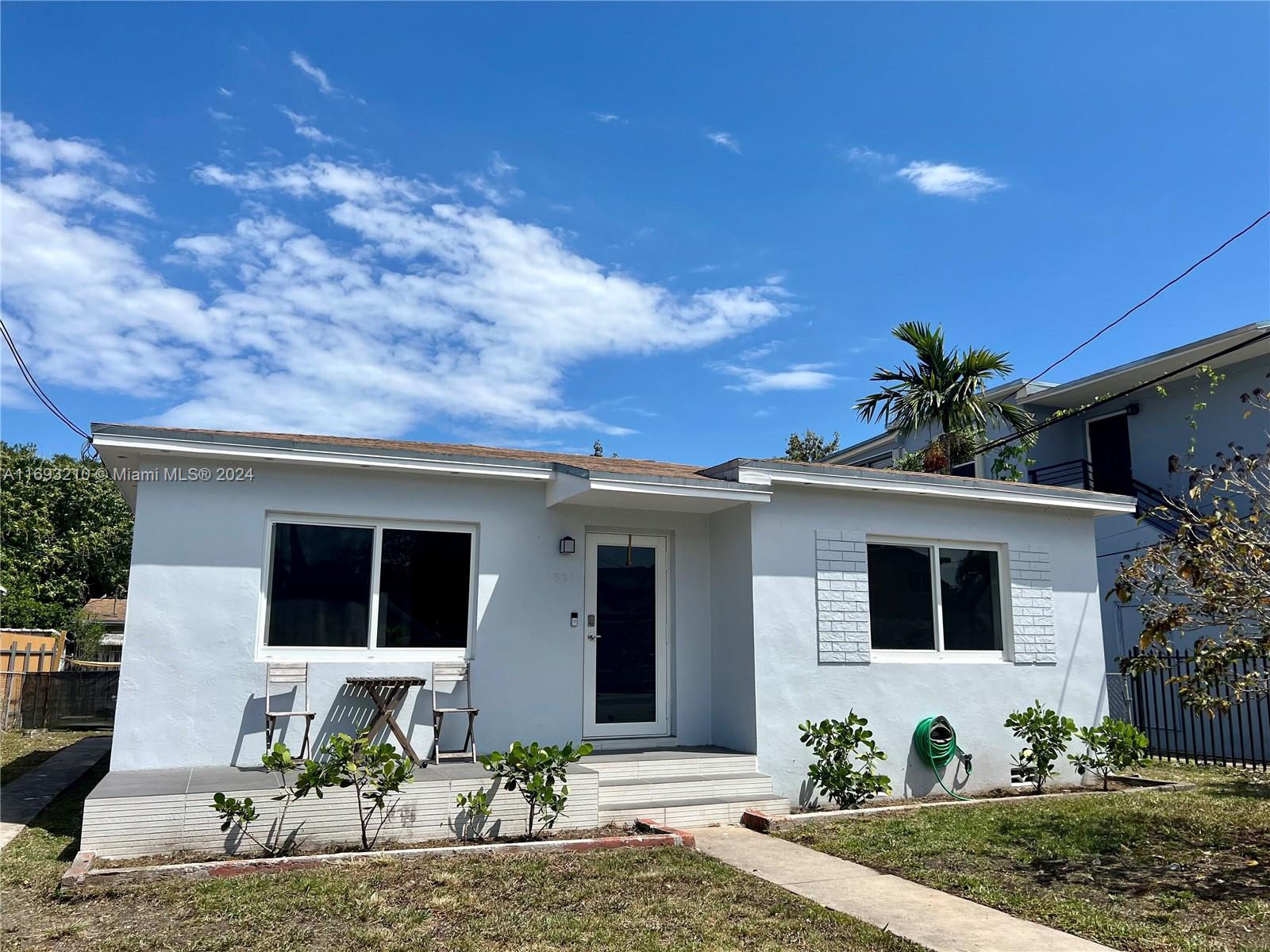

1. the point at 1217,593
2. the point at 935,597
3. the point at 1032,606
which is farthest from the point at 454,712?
the point at 1032,606

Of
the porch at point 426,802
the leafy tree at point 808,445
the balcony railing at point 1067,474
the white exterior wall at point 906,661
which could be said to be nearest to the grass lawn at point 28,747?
the porch at point 426,802

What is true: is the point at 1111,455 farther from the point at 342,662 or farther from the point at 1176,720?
the point at 342,662

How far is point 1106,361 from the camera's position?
58.3 feet

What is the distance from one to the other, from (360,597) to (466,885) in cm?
330

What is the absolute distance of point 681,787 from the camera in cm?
793

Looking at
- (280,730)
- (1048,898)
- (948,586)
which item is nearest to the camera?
(1048,898)

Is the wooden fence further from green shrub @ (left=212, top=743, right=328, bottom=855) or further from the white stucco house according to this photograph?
green shrub @ (left=212, top=743, right=328, bottom=855)

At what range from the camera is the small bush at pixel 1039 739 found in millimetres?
9711

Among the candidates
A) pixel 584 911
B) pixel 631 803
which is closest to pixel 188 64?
pixel 631 803

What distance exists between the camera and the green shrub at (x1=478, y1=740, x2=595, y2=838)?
6.82 metres

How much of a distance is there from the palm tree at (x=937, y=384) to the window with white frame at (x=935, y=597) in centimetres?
664

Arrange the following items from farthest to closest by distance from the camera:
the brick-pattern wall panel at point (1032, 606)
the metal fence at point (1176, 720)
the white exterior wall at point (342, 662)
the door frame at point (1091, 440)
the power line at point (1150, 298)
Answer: the door frame at point (1091, 440), the metal fence at point (1176, 720), the power line at point (1150, 298), the brick-pattern wall panel at point (1032, 606), the white exterior wall at point (342, 662)

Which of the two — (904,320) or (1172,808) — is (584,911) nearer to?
(1172,808)

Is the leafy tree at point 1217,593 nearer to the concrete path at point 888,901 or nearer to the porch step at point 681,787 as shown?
the concrete path at point 888,901
